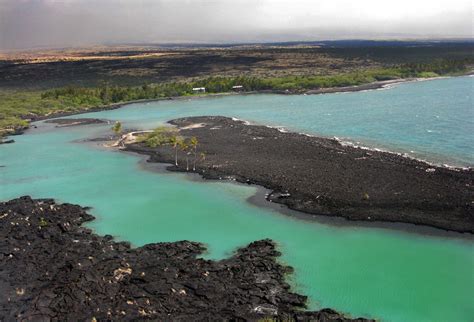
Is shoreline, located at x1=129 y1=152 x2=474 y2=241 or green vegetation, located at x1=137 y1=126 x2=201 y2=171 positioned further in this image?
green vegetation, located at x1=137 y1=126 x2=201 y2=171

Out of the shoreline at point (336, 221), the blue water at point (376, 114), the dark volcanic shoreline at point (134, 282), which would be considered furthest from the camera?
the blue water at point (376, 114)

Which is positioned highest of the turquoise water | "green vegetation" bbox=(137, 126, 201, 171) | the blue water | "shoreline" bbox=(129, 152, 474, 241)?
the blue water

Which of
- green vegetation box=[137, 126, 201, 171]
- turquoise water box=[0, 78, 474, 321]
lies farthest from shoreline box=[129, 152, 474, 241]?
green vegetation box=[137, 126, 201, 171]

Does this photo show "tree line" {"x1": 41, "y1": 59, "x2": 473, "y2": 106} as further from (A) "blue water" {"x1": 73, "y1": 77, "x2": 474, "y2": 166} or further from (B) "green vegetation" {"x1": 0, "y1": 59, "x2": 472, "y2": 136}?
(A) "blue water" {"x1": 73, "y1": 77, "x2": 474, "y2": 166}

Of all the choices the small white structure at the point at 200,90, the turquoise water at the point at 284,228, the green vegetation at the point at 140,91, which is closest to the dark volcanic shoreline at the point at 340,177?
the turquoise water at the point at 284,228

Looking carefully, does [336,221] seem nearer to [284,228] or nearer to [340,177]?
[284,228]

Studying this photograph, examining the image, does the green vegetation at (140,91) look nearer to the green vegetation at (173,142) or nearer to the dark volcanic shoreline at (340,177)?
the green vegetation at (173,142)
